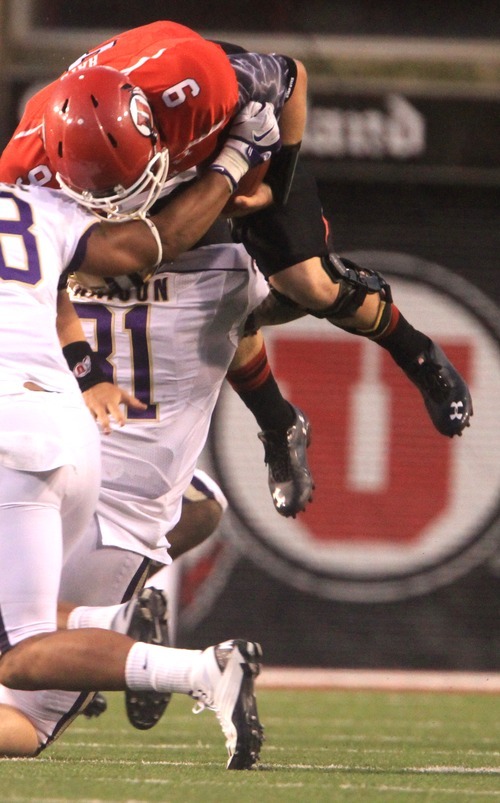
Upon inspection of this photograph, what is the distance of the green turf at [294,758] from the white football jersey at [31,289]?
2.79 ft

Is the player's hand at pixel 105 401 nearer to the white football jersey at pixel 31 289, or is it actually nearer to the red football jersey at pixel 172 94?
the white football jersey at pixel 31 289

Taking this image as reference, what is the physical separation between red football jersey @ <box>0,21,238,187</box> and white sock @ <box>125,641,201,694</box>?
1.38 m

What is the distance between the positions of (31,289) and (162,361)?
1.15m

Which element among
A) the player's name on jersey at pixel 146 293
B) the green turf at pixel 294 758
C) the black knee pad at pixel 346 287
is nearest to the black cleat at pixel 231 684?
the green turf at pixel 294 758

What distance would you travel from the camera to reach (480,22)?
875 cm

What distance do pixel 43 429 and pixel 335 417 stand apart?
19.3 ft

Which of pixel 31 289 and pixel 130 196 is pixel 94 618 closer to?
pixel 31 289

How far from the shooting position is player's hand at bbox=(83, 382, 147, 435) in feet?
11.5

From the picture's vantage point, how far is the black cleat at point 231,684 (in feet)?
10.4

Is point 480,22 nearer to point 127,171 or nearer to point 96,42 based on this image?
point 96,42

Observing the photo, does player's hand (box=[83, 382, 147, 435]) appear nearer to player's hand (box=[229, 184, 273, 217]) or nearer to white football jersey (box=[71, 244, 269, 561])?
white football jersey (box=[71, 244, 269, 561])

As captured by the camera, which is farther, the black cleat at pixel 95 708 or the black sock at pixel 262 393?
the black sock at pixel 262 393

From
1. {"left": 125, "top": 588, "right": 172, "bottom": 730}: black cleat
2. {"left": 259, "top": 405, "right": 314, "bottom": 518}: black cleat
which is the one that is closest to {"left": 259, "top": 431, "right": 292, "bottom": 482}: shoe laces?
{"left": 259, "top": 405, "right": 314, "bottom": 518}: black cleat

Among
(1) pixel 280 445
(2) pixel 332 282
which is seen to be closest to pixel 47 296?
(2) pixel 332 282
